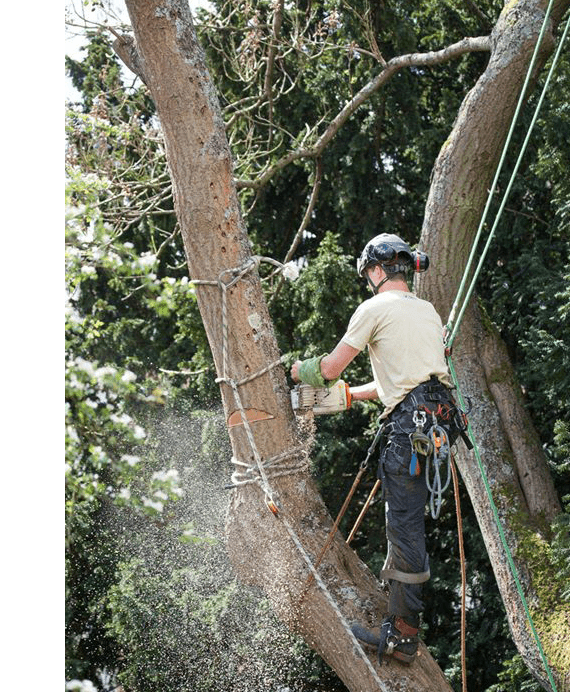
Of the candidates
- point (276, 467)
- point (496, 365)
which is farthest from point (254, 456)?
point (496, 365)

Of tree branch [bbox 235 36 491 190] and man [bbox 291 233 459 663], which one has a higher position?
tree branch [bbox 235 36 491 190]

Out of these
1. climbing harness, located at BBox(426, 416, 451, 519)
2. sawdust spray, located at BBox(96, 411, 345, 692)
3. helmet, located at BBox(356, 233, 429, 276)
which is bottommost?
sawdust spray, located at BBox(96, 411, 345, 692)

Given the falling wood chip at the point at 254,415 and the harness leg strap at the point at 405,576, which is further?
the falling wood chip at the point at 254,415

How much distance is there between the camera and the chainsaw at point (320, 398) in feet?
14.1

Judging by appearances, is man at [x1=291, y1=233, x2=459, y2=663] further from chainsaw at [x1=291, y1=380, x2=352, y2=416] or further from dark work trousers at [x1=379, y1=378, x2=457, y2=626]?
chainsaw at [x1=291, y1=380, x2=352, y2=416]

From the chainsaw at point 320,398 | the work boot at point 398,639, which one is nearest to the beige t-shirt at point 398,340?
the chainsaw at point 320,398

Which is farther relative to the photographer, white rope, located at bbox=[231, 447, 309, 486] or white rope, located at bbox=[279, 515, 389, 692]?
white rope, located at bbox=[231, 447, 309, 486]

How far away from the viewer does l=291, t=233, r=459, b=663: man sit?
4.00m

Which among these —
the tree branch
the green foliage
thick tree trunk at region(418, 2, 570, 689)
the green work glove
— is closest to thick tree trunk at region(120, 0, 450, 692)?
the green work glove

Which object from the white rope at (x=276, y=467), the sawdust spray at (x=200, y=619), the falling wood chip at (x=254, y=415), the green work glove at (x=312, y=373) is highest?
the green work glove at (x=312, y=373)

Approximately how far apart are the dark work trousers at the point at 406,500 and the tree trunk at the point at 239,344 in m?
0.25

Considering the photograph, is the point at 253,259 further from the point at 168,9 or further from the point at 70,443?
the point at 70,443

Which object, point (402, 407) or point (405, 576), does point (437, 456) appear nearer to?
point (402, 407)

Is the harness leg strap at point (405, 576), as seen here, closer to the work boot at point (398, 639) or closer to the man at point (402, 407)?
the man at point (402, 407)
